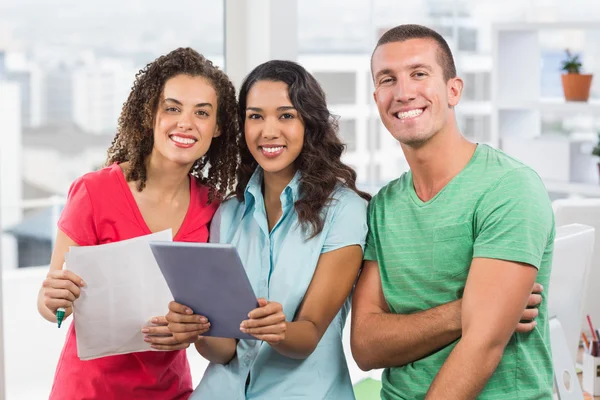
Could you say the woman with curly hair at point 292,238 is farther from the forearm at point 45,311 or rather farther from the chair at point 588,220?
the chair at point 588,220

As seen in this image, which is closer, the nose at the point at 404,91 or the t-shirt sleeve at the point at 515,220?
the t-shirt sleeve at the point at 515,220

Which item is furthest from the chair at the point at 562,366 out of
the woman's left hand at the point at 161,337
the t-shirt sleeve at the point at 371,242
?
the woman's left hand at the point at 161,337

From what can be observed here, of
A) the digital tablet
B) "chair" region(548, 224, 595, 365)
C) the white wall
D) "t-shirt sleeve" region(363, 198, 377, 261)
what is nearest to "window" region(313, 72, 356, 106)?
the white wall

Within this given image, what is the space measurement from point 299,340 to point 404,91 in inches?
21.9

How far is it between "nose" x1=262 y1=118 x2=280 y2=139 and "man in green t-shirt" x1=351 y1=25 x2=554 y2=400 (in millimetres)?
242

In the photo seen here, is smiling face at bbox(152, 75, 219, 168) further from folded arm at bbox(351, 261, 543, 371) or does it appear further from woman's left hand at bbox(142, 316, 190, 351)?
folded arm at bbox(351, 261, 543, 371)

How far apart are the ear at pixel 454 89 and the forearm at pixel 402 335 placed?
1.42 feet

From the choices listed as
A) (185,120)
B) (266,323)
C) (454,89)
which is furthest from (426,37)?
(266,323)

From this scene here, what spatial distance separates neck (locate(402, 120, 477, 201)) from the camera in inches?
67.1

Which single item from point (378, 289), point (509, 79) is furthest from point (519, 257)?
point (509, 79)

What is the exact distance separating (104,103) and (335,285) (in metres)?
3.51

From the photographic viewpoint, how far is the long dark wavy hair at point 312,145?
5.95 ft

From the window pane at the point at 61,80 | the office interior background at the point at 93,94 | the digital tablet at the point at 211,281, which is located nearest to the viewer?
the digital tablet at the point at 211,281

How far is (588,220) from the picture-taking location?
260 centimetres
